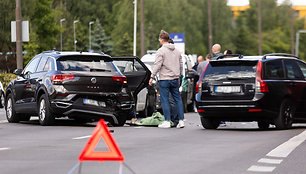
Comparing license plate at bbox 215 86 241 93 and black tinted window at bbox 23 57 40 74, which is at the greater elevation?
black tinted window at bbox 23 57 40 74

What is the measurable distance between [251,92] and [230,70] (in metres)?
0.69

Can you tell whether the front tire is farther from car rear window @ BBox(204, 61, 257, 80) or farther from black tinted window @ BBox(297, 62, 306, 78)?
black tinted window @ BBox(297, 62, 306, 78)

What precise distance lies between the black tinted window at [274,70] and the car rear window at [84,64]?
3.21m

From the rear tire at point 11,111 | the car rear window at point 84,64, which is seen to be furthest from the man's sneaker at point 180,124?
the rear tire at point 11,111

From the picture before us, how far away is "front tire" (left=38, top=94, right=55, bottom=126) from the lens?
14961mm

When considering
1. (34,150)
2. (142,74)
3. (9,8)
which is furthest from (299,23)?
(34,150)

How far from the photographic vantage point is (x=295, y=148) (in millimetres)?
10883

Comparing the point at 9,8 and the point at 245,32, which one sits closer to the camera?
the point at 9,8

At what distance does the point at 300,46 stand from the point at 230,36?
62.4 feet

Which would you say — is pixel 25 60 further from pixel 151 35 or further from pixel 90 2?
pixel 90 2

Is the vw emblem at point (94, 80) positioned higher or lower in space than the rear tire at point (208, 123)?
higher

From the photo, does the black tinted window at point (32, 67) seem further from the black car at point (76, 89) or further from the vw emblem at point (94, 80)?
the vw emblem at point (94, 80)

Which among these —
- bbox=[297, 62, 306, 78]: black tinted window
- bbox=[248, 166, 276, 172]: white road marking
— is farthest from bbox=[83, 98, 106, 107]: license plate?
bbox=[248, 166, 276, 172]: white road marking

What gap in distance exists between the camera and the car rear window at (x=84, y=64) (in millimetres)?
15102
